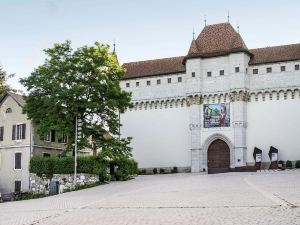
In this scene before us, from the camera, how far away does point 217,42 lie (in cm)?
5856

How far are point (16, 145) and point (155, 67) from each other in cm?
2065

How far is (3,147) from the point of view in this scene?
51.2 m

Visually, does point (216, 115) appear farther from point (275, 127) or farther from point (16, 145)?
point (16, 145)

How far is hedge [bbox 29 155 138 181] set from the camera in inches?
1619

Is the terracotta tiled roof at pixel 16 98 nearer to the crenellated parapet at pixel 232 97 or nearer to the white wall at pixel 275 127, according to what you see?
the crenellated parapet at pixel 232 97

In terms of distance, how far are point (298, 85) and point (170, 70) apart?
15.1 metres

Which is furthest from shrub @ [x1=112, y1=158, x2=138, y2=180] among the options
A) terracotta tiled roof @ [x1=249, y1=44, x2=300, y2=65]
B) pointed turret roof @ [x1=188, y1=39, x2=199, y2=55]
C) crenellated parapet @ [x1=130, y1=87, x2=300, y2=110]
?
terracotta tiled roof @ [x1=249, y1=44, x2=300, y2=65]

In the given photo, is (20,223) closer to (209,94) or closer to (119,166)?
(119,166)

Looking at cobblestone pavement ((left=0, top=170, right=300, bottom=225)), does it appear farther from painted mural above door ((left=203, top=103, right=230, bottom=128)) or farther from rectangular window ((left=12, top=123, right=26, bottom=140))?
painted mural above door ((left=203, top=103, right=230, bottom=128))

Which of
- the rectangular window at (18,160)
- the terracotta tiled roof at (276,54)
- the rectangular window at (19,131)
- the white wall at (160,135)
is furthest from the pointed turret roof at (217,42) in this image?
the rectangular window at (18,160)

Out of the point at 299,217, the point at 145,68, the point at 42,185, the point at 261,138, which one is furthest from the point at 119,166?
the point at 299,217

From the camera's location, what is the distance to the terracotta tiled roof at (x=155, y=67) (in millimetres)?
60544

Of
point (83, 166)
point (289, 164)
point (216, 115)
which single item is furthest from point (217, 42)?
point (83, 166)

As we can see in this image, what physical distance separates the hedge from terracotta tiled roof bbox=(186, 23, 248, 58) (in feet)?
59.1
